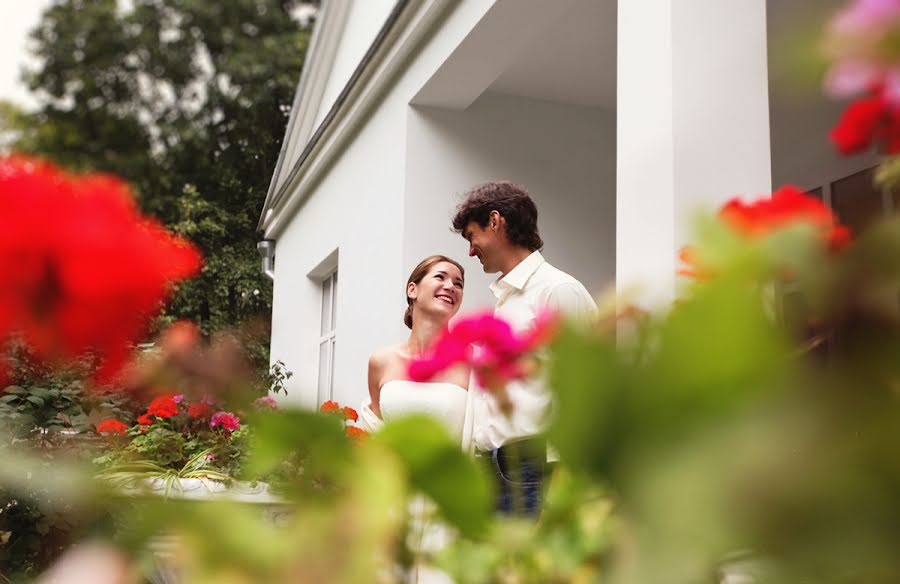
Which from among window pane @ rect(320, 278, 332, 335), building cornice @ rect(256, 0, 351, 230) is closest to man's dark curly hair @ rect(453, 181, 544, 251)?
window pane @ rect(320, 278, 332, 335)

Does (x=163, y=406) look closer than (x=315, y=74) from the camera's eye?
Yes

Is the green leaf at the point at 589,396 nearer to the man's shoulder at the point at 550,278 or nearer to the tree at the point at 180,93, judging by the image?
the man's shoulder at the point at 550,278

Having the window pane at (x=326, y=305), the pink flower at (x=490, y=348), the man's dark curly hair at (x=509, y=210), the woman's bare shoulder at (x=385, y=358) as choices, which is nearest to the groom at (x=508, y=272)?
the man's dark curly hair at (x=509, y=210)

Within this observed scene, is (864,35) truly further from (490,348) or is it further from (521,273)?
(521,273)

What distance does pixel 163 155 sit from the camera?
18562 millimetres

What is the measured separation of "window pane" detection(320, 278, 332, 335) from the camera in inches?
304

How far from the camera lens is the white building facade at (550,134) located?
2.21 metres

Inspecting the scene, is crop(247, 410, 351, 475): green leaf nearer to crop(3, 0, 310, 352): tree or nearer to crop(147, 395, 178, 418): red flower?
crop(147, 395, 178, 418): red flower

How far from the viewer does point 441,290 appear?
3.89m

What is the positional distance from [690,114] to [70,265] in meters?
2.16

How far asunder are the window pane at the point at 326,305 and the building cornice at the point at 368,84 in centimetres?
83

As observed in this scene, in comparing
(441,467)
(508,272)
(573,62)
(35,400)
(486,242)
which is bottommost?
(441,467)

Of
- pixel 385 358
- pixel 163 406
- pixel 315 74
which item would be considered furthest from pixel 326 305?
pixel 163 406

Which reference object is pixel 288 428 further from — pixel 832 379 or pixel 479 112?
pixel 479 112
